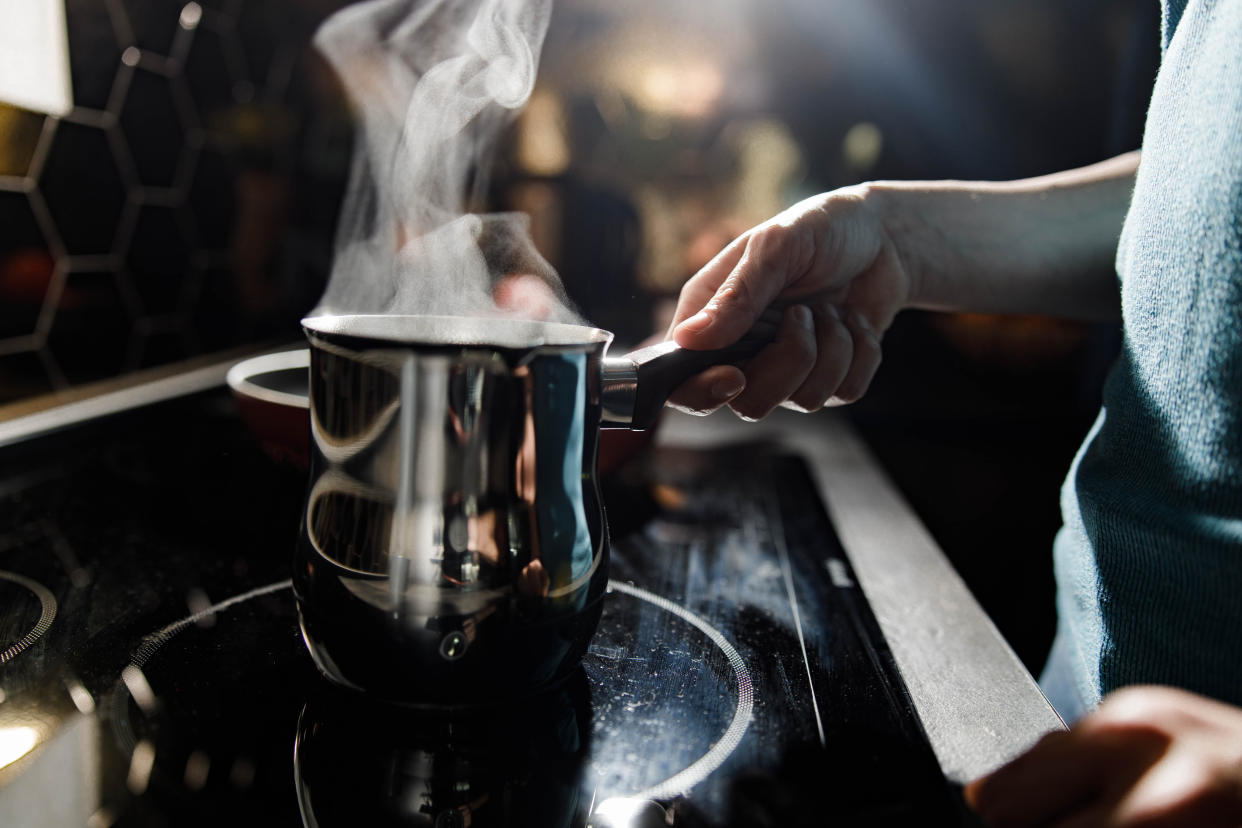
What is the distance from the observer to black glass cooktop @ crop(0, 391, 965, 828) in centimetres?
30

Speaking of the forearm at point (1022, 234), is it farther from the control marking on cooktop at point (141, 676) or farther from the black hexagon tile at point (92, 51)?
the black hexagon tile at point (92, 51)

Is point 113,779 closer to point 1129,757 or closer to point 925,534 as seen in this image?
point 1129,757

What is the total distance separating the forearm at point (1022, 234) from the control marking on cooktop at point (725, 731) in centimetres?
32

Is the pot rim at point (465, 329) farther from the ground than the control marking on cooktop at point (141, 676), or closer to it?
farther from the ground

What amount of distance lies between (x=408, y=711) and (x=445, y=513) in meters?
0.10

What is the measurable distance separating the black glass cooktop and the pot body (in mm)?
28

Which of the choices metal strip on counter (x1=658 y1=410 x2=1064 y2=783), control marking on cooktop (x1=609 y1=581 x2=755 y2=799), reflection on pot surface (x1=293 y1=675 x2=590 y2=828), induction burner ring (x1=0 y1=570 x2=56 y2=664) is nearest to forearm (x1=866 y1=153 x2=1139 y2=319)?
metal strip on counter (x1=658 y1=410 x2=1064 y2=783)

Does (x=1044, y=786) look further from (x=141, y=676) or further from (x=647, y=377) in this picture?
(x=141, y=676)

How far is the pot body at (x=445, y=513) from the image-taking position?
31cm

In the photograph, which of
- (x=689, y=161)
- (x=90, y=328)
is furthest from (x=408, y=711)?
(x=689, y=161)

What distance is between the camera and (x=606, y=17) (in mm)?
1439

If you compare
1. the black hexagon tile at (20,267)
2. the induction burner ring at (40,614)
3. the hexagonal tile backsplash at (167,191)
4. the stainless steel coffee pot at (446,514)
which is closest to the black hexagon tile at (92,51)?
the hexagonal tile backsplash at (167,191)

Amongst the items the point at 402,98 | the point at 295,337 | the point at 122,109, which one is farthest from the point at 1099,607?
the point at 295,337

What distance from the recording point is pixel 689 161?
4.82ft
